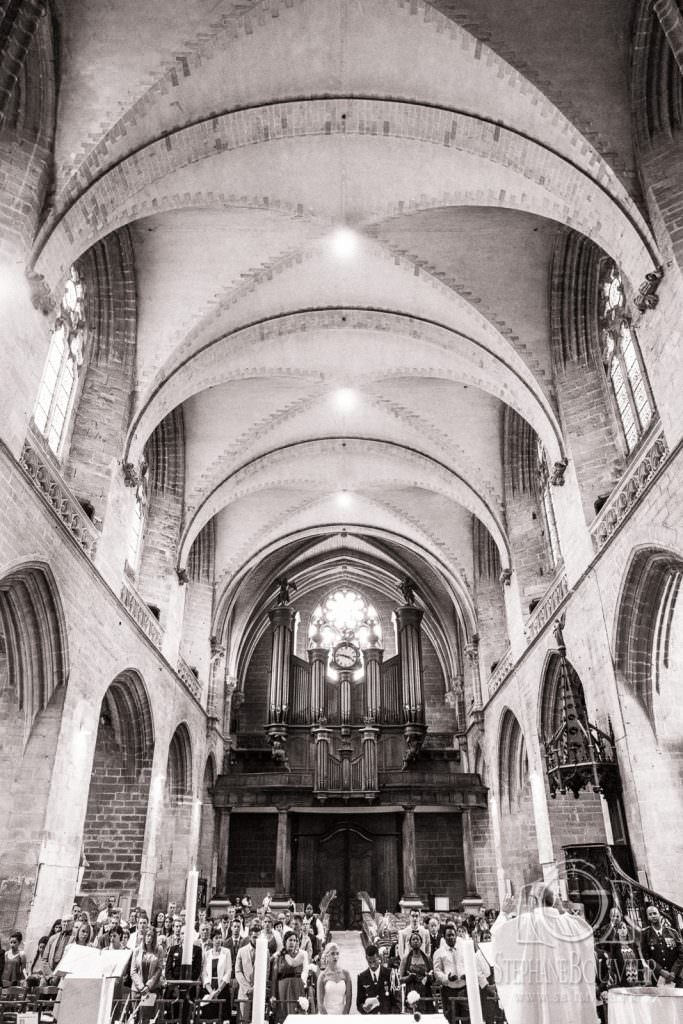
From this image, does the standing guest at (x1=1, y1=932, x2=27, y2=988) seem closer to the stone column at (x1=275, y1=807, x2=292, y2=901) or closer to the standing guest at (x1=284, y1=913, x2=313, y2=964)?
the standing guest at (x1=284, y1=913, x2=313, y2=964)

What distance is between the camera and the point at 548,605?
14844mm

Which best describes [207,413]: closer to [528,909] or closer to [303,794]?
[303,794]

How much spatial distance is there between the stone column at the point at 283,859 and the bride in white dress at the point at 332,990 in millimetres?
12483

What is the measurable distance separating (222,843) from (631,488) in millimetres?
16242

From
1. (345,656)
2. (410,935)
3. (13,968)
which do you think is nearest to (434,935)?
(410,935)

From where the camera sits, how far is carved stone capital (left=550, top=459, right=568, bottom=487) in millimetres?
13258

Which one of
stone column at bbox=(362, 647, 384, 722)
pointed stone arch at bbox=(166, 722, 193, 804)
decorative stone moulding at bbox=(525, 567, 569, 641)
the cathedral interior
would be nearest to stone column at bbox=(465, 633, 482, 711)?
the cathedral interior

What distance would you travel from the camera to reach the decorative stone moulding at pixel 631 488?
972cm

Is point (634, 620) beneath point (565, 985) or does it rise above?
above

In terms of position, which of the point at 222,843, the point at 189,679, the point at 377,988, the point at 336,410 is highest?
the point at 336,410

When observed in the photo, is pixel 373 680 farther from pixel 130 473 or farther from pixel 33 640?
pixel 33 640

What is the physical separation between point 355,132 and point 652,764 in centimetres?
1013

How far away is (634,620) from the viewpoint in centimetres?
1085

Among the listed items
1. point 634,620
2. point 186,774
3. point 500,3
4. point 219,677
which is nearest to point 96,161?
point 500,3
